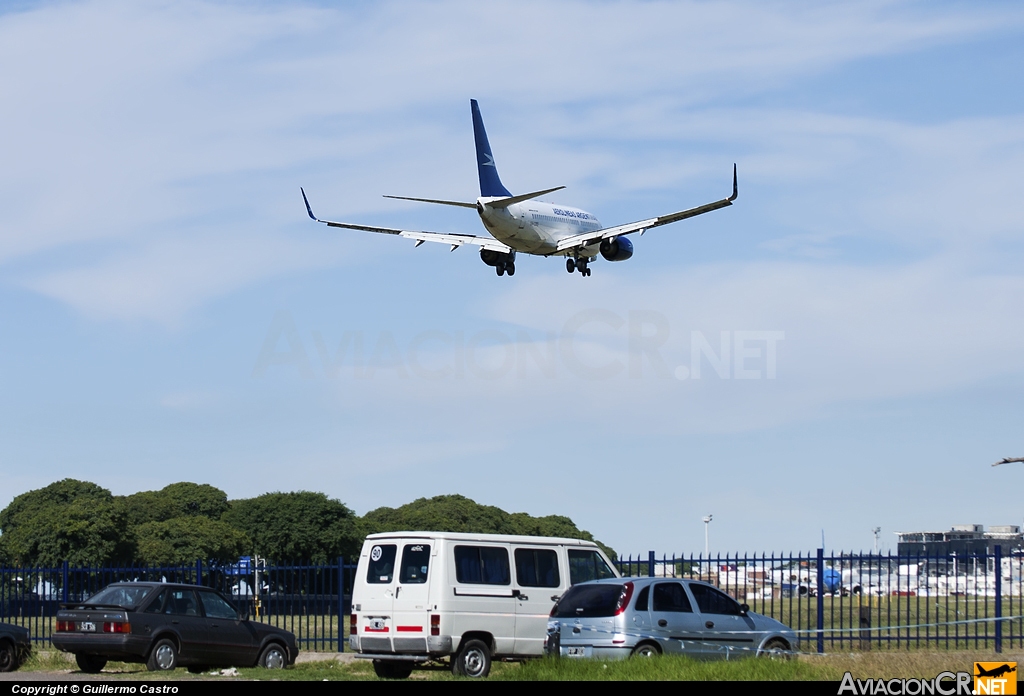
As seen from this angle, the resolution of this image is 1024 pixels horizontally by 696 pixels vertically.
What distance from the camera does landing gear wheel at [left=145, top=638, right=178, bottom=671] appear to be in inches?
766

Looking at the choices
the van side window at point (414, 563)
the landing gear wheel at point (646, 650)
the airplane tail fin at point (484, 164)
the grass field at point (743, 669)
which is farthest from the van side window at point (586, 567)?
the airplane tail fin at point (484, 164)

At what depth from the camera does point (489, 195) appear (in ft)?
165

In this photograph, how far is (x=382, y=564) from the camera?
19.0 meters

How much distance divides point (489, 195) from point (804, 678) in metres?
37.1

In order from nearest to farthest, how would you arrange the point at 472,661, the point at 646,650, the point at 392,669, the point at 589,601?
1. the point at 646,650
2. the point at 589,601
3. the point at 472,661
4. the point at 392,669

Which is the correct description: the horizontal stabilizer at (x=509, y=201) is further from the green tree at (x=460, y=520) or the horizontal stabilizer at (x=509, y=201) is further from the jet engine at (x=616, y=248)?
the green tree at (x=460, y=520)

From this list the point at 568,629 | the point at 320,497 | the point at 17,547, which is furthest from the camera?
the point at 320,497

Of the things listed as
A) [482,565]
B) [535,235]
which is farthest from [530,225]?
[482,565]

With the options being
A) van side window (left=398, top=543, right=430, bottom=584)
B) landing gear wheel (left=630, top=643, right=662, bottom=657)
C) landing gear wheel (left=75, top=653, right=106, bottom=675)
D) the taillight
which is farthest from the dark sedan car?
landing gear wheel (left=630, top=643, right=662, bottom=657)

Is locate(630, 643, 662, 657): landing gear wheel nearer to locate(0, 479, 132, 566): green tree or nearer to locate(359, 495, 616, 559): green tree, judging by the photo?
locate(0, 479, 132, 566): green tree

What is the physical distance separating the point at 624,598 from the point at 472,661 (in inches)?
120

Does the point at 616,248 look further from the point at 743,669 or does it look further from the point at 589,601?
the point at 743,669

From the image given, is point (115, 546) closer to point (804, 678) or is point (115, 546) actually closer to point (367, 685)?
point (367, 685)

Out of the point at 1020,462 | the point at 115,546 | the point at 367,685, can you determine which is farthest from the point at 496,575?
the point at 115,546
